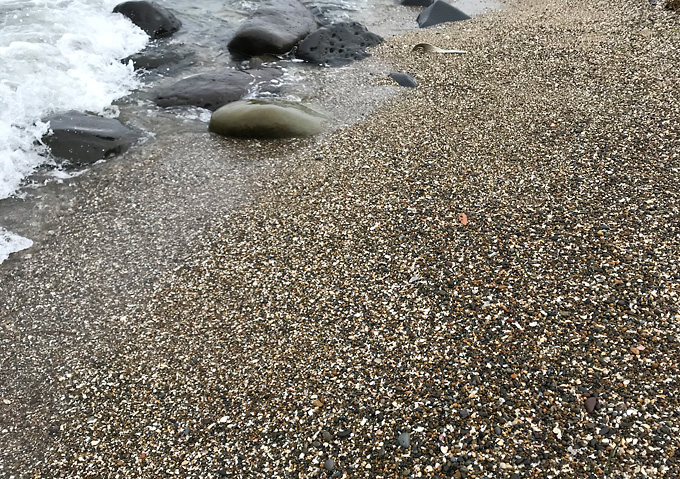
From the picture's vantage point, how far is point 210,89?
8.58 m

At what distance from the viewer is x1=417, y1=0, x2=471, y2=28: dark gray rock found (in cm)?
1130

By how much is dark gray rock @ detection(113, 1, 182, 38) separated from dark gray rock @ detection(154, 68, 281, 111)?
119 inches

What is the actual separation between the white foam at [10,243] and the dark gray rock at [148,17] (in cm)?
679

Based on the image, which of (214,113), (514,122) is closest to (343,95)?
(214,113)

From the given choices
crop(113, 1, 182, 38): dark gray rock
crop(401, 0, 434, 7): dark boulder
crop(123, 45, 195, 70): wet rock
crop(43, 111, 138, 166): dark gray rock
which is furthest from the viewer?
crop(401, 0, 434, 7): dark boulder

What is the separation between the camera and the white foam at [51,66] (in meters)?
7.15

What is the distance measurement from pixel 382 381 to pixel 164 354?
1852 millimetres

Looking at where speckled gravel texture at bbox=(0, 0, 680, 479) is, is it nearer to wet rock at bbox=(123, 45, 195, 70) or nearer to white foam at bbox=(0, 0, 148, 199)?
white foam at bbox=(0, 0, 148, 199)

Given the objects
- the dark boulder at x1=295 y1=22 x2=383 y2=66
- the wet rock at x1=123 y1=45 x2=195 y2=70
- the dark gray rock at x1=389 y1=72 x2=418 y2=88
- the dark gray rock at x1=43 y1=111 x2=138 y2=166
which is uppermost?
the dark boulder at x1=295 y1=22 x2=383 y2=66

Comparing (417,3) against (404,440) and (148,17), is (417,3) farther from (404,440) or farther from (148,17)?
(404,440)

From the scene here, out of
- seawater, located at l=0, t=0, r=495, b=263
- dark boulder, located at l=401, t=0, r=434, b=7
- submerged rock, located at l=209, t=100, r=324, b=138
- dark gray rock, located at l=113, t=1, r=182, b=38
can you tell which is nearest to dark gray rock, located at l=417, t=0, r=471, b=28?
seawater, located at l=0, t=0, r=495, b=263

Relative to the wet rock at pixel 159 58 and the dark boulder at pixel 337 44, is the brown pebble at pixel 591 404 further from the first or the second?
the wet rock at pixel 159 58

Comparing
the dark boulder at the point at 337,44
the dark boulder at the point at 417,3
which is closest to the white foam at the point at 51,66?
the dark boulder at the point at 337,44

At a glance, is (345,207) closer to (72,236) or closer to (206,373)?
(206,373)
